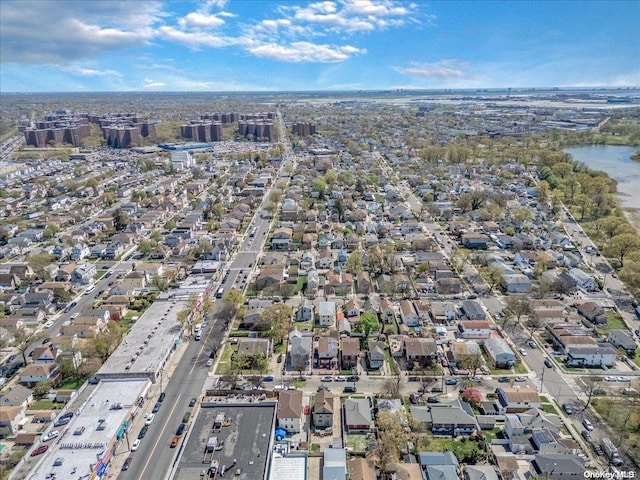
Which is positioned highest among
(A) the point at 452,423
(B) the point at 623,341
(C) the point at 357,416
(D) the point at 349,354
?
(B) the point at 623,341

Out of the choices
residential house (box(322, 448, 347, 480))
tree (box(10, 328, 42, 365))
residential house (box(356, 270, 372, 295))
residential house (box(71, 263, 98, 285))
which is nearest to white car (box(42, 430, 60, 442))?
tree (box(10, 328, 42, 365))

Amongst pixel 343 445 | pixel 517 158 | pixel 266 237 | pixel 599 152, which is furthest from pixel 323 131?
pixel 343 445

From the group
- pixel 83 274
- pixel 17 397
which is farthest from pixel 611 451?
pixel 83 274

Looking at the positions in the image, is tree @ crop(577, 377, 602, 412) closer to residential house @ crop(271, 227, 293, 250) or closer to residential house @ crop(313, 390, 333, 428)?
residential house @ crop(313, 390, 333, 428)

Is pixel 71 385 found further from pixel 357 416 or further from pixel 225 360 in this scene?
pixel 357 416

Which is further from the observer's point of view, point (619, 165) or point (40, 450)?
point (619, 165)

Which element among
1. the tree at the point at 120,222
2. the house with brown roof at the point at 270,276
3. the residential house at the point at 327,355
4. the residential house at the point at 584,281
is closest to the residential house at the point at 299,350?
the residential house at the point at 327,355
